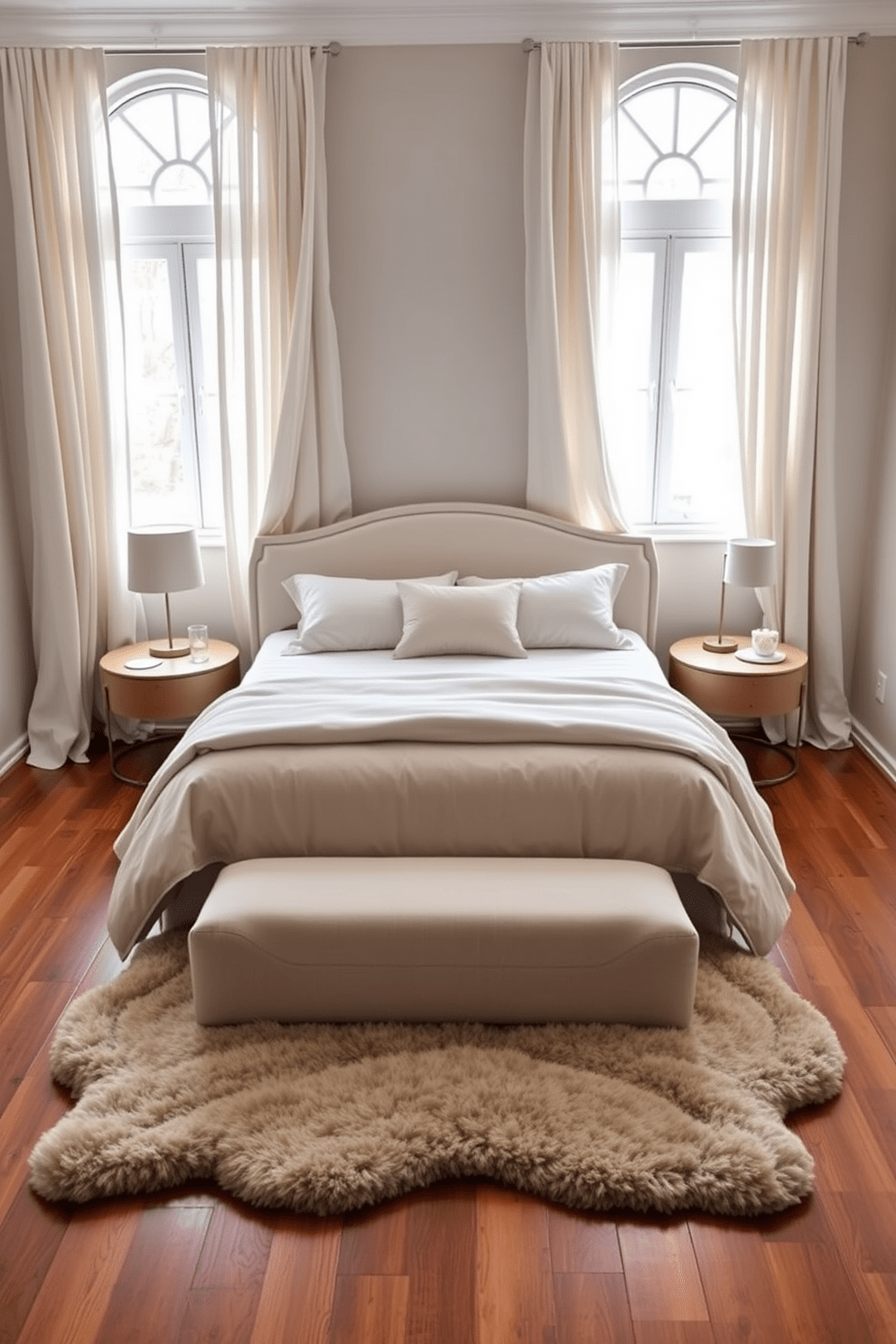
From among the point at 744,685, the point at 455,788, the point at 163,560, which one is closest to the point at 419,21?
the point at 163,560

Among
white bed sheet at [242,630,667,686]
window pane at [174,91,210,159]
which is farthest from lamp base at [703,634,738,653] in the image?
window pane at [174,91,210,159]

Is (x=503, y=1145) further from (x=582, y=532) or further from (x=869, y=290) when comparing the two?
(x=869, y=290)

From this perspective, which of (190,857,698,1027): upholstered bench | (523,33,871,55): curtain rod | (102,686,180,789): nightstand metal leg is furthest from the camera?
(102,686,180,789): nightstand metal leg

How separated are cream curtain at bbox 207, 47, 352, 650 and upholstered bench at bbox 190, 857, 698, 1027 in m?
2.27

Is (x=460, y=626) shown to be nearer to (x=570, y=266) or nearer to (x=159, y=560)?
(x=159, y=560)

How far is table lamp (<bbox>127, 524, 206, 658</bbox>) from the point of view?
14.3ft

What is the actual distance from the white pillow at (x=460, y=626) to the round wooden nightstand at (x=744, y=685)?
2.54 feet

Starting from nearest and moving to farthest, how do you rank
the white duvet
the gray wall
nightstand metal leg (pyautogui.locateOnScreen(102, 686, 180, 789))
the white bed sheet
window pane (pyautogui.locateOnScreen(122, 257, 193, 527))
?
1. the white duvet
2. the white bed sheet
3. the gray wall
4. nightstand metal leg (pyautogui.locateOnScreen(102, 686, 180, 789))
5. window pane (pyautogui.locateOnScreen(122, 257, 193, 527))

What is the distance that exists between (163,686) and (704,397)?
101 inches

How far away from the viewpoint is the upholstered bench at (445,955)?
2729 millimetres

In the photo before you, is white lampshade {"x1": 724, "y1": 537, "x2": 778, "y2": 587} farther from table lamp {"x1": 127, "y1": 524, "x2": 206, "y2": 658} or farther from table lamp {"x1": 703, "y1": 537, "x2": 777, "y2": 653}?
table lamp {"x1": 127, "y1": 524, "x2": 206, "y2": 658}

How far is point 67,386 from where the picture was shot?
4559 millimetres

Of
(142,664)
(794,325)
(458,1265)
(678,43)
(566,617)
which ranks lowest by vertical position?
(458,1265)

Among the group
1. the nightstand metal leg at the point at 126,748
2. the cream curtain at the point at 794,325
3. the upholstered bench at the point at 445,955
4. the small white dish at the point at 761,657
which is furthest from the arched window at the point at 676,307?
the upholstered bench at the point at 445,955
